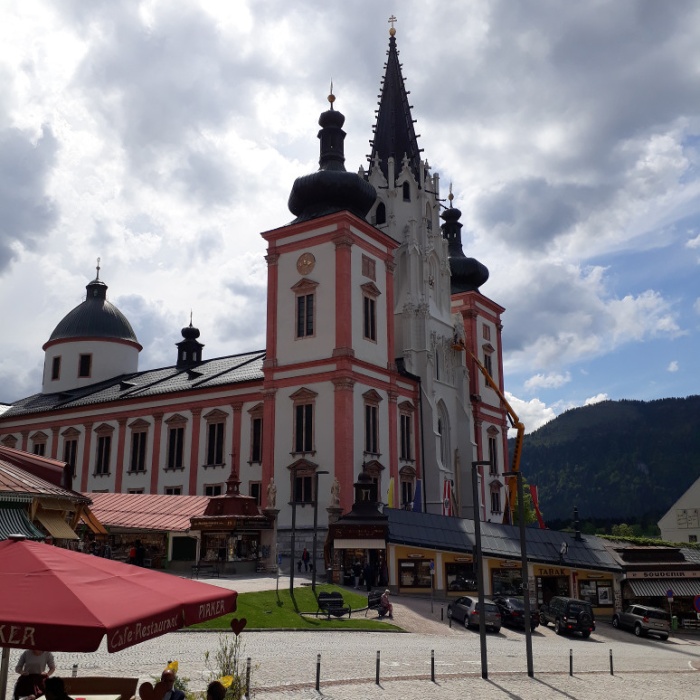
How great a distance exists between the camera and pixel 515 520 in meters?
69.5

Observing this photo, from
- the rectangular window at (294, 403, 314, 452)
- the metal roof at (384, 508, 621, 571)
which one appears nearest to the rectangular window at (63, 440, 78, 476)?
the rectangular window at (294, 403, 314, 452)

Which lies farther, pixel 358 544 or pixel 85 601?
pixel 358 544

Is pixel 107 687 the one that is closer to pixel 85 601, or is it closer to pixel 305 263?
pixel 85 601

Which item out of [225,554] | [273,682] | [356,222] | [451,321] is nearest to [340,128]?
[356,222]

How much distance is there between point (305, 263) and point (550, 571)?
78.5 ft

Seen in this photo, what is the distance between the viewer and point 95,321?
258 feet

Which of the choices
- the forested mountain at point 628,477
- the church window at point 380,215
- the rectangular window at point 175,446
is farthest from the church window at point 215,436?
the forested mountain at point 628,477

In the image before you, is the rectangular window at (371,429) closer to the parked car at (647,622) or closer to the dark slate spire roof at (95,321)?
the parked car at (647,622)

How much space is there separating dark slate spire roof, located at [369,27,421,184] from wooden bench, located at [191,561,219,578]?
3406cm

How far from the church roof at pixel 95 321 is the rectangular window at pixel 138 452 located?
19903 millimetres

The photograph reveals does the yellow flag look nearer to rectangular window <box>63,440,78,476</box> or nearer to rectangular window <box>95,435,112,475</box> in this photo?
rectangular window <box>95,435,112,475</box>

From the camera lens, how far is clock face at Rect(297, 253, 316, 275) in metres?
51.3

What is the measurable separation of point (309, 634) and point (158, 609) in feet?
59.5

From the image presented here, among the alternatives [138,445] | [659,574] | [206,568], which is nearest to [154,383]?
[138,445]
